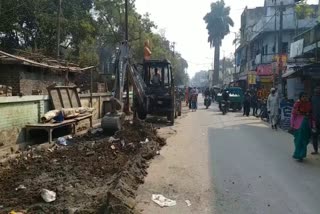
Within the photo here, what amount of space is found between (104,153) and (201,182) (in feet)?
10.5

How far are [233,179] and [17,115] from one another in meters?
7.23

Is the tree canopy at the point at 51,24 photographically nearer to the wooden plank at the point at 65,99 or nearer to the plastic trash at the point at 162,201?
the wooden plank at the point at 65,99

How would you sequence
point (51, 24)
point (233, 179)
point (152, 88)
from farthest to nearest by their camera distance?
point (51, 24) → point (152, 88) → point (233, 179)

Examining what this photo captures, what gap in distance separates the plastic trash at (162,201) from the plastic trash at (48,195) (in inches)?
63.5

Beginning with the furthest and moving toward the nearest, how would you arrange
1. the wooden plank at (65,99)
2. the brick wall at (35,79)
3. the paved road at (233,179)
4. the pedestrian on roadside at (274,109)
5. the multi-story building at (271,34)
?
the multi-story building at (271,34)
the pedestrian on roadside at (274,109)
the brick wall at (35,79)
the wooden plank at (65,99)
the paved road at (233,179)

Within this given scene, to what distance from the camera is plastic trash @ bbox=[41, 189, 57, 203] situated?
634 cm

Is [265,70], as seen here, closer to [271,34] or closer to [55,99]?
[271,34]

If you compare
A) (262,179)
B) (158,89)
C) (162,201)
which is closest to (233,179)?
(262,179)

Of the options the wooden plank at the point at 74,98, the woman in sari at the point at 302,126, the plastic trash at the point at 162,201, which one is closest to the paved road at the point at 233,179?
the plastic trash at the point at 162,201

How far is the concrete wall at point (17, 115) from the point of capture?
1191 centimetres

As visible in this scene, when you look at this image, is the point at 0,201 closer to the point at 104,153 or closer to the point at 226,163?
the point at 104,153

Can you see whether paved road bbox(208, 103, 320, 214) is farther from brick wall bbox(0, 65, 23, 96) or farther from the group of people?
brick wall bbox(0, 65, 23, 96)

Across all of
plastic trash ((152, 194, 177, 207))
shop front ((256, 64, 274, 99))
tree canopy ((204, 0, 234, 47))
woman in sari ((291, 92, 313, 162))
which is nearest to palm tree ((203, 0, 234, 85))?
tree canopy ((204, 0, 234, 47))

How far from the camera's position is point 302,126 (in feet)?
36.0
